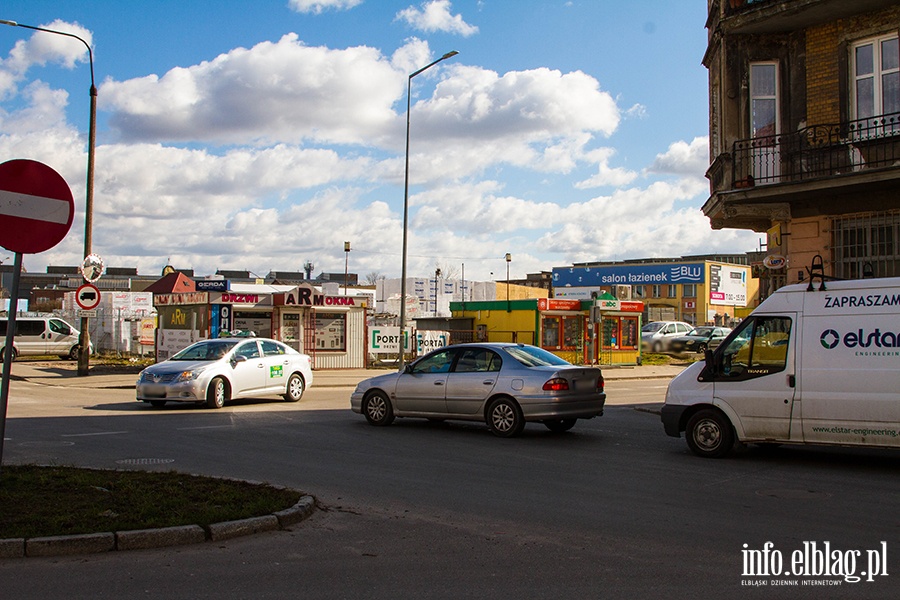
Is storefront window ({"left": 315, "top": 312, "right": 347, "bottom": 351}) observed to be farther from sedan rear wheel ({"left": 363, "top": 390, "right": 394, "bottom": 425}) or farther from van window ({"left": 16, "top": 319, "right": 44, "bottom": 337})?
sedan rear wheel ({"left": 363, "top": 390, "right": 394, "bottom": 425})

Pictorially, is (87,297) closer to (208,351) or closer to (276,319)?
(208,351)

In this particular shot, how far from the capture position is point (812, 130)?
54.9 feet

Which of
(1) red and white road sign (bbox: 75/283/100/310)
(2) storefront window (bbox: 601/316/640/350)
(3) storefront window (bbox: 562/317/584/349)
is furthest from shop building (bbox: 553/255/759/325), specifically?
(1) red and white road sign (bbox: 75/283/100/310)

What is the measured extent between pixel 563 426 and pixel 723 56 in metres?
9.14

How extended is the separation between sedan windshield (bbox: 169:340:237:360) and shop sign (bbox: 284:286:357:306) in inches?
453

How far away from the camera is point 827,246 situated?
16547 mm

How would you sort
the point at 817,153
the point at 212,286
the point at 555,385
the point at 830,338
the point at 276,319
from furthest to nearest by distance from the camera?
the point at 212,286, the point at 276,319, the point at 817,153, the point at 555,385, the point at 830,338

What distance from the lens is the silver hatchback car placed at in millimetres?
12758

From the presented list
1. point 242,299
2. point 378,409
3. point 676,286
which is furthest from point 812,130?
point 676,286

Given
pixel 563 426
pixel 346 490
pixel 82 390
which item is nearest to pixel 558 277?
pixel 82 390

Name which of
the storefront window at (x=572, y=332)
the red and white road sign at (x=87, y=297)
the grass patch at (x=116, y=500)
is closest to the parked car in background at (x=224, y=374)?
the red and white road sign at (x=87, y=297)

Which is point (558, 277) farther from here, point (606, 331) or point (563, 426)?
point (563, 426)

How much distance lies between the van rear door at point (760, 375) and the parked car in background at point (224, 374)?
10.4m

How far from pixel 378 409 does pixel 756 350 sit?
256 inches
